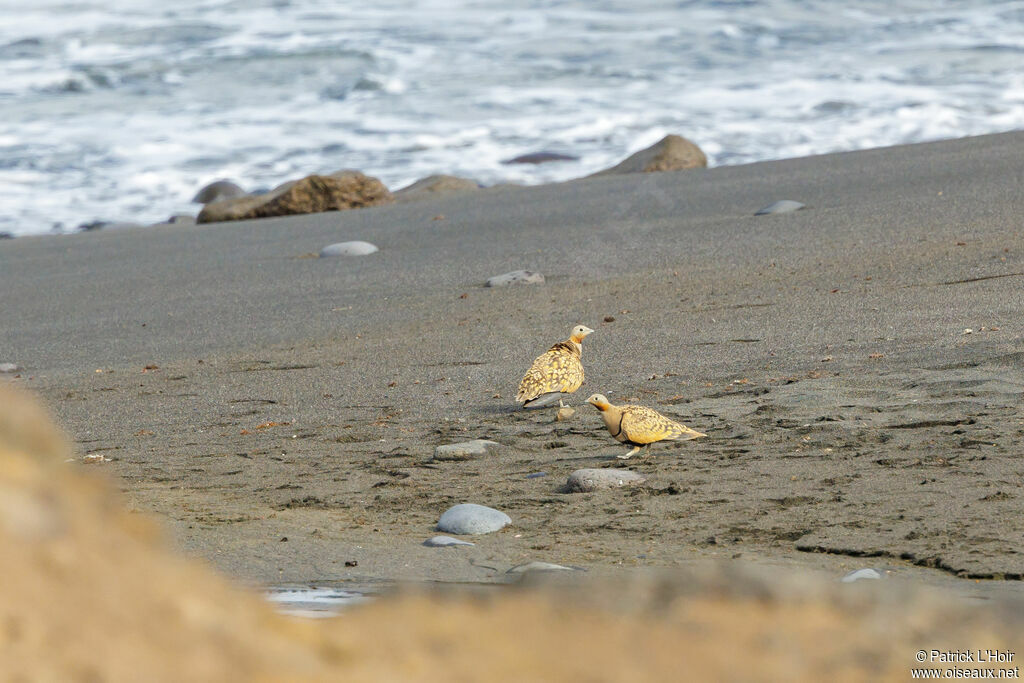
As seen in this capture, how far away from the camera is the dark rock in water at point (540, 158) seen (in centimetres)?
1683

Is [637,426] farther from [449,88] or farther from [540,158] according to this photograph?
[449,88]

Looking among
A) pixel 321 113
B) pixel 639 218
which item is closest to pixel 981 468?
pixel 639 218

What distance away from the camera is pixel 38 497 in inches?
23.9

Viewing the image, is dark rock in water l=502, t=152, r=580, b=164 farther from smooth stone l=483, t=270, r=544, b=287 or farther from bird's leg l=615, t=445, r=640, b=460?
bird's leg l=615, t=445, r=640, b=460

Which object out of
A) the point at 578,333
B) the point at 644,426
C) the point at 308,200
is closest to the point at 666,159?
the point at 308,200

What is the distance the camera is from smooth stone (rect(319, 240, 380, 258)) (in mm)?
9227

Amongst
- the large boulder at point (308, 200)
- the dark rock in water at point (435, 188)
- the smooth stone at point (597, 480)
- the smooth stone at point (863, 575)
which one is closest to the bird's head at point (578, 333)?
the smooth stone at point (597, 480)

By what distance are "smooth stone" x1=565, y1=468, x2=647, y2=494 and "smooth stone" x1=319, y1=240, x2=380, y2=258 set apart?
543cm

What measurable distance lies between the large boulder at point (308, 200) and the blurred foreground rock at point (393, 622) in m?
12.0

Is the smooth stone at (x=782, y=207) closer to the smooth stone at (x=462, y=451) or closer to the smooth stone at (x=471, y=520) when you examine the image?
the smooth stone at (x=462, y=451)

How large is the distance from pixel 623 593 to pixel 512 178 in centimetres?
1562

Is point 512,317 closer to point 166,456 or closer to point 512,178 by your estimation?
point 166,456

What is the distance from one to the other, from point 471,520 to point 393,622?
295cm

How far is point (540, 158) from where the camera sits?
16953 mm
